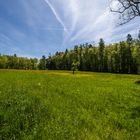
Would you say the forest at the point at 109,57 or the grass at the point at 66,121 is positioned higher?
the forest at the point at 109,57

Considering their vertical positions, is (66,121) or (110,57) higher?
(110,57)

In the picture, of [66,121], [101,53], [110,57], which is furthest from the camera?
[101,53]

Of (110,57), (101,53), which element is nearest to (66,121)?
(110,57)

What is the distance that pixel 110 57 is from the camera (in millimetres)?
155500

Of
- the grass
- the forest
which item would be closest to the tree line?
the forest

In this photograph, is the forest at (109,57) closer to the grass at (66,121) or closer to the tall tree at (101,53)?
the tall tree at (101,53)

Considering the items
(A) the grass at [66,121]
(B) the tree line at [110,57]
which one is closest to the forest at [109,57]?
(B) the tree line at [110,57]

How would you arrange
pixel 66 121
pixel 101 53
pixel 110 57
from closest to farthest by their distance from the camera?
pixel 66 121 < pixel 110 57 < pixel 101 53

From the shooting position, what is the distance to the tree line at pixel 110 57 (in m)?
137

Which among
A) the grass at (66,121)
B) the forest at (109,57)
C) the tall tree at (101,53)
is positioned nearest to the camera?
the grass at (66,121)

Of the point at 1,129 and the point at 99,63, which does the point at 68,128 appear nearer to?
the point at 1,129

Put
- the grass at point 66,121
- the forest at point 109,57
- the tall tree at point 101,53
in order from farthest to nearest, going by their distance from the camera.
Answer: the tall tree at point 101,53 < the forest at point 109,57 < the grass at point 66,121

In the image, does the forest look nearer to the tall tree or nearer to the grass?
the tall tree

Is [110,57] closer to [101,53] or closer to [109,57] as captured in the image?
[109,57]
